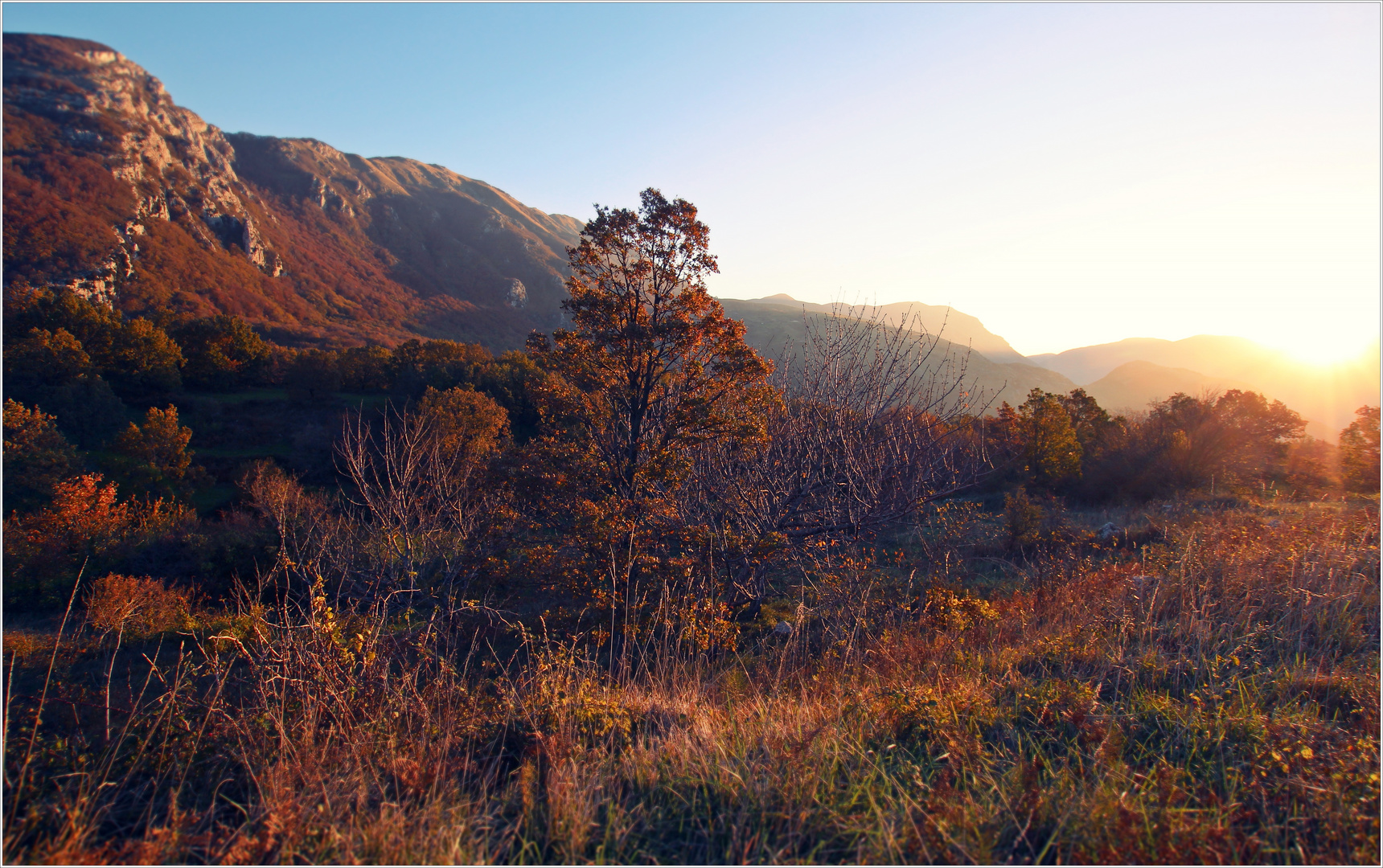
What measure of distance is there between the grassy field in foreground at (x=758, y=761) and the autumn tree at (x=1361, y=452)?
934 inches

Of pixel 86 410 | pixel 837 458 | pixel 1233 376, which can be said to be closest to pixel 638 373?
pixel 837 458

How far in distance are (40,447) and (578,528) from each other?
2497 cm

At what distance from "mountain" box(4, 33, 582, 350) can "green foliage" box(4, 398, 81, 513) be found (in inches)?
1024

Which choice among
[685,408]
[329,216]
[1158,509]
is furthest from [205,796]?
[329,216]

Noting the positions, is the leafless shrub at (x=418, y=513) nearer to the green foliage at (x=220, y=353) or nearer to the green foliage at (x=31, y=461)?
the green foliage at (x=31, y=461)

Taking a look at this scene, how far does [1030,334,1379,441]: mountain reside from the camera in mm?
23828

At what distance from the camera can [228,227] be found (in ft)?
242

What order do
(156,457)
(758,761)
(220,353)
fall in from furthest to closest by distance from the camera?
(220,353), (156,457), (758,761)

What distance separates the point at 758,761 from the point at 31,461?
28.1m

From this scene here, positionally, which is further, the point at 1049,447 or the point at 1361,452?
the point at 1049,447

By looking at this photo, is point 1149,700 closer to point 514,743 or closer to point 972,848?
point 972,848

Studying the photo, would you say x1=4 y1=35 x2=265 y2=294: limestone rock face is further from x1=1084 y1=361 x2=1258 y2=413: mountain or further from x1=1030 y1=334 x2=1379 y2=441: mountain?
x1=1084 y1=361 x2=1258 y2=413: mountain

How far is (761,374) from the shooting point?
27.1 ft

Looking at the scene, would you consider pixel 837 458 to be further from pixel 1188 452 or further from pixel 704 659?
pixel 1188 452
